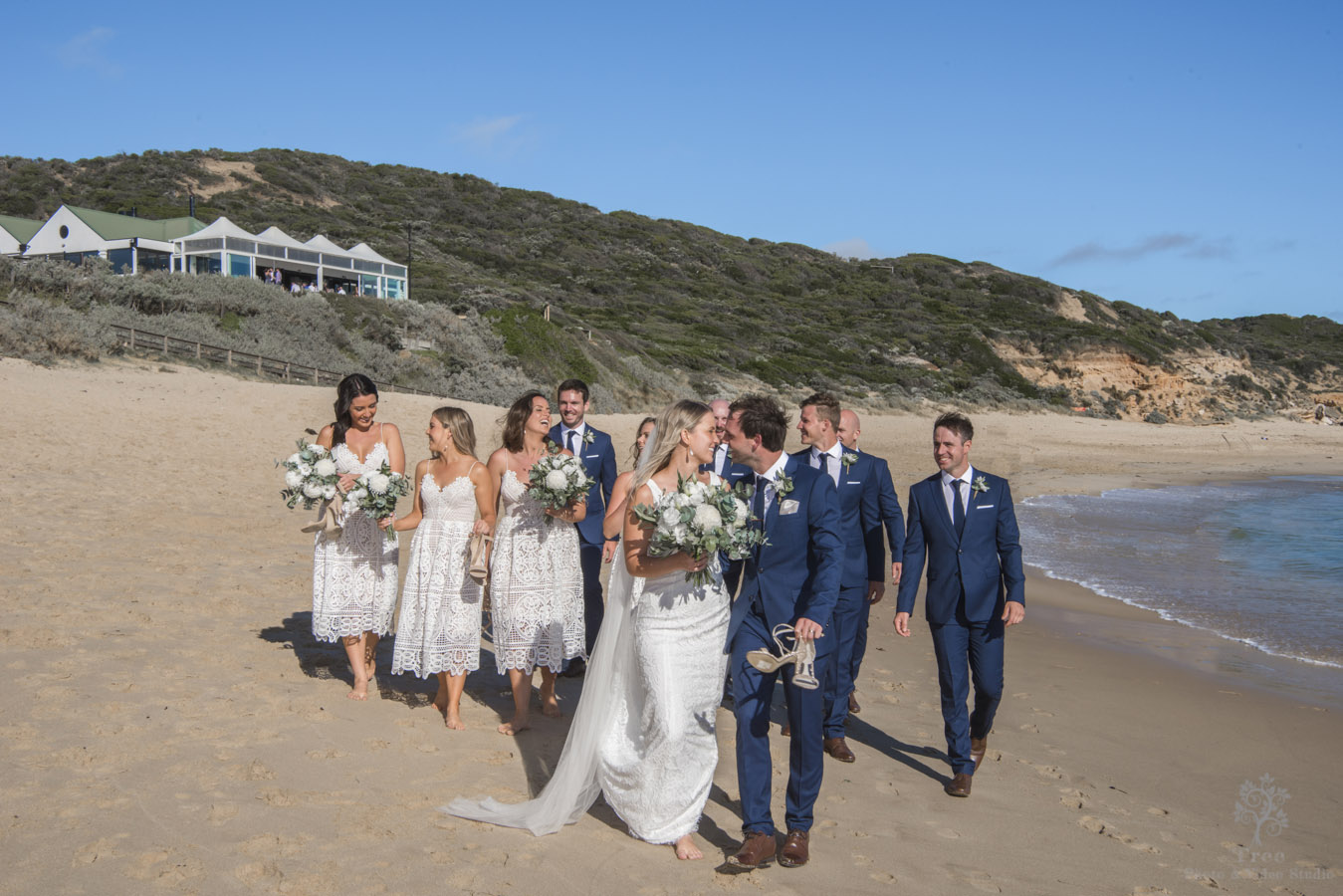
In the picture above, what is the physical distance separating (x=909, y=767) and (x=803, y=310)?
60872 mm

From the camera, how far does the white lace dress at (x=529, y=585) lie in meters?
5.81

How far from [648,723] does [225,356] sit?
24262 mm

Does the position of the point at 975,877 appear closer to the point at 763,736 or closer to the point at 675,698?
the point at 763,736

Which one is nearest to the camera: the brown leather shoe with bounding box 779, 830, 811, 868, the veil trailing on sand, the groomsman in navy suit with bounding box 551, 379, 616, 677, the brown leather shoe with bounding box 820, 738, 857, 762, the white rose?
the white rose

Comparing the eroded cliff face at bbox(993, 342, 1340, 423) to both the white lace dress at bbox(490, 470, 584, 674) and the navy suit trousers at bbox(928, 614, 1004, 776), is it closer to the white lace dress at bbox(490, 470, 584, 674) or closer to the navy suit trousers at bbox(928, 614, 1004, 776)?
the navy suit trousers at bbox(928, 614, 1004, 776)

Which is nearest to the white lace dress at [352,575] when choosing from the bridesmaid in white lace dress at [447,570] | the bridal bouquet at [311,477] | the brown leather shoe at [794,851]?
the bridal bouquet at [311,477]

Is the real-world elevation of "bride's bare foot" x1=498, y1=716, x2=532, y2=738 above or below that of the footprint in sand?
above

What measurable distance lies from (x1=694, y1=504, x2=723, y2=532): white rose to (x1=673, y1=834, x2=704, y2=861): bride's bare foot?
1479 mm

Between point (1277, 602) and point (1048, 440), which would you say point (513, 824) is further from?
point (1048, 440)

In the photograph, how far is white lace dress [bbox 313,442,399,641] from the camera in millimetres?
6117

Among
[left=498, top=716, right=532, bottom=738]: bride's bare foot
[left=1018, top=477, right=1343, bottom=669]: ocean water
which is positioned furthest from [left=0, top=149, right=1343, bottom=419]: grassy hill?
[left=498, top=716, right=532, bottom=738]: bride's bare foot

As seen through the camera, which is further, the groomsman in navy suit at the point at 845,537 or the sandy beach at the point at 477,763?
the groomsman in navy suit at the point at 845,537

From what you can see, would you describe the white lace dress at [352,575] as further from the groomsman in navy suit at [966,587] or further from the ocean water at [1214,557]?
the ocean water at [1214,557]

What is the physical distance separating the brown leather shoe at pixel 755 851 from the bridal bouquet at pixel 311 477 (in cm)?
342
